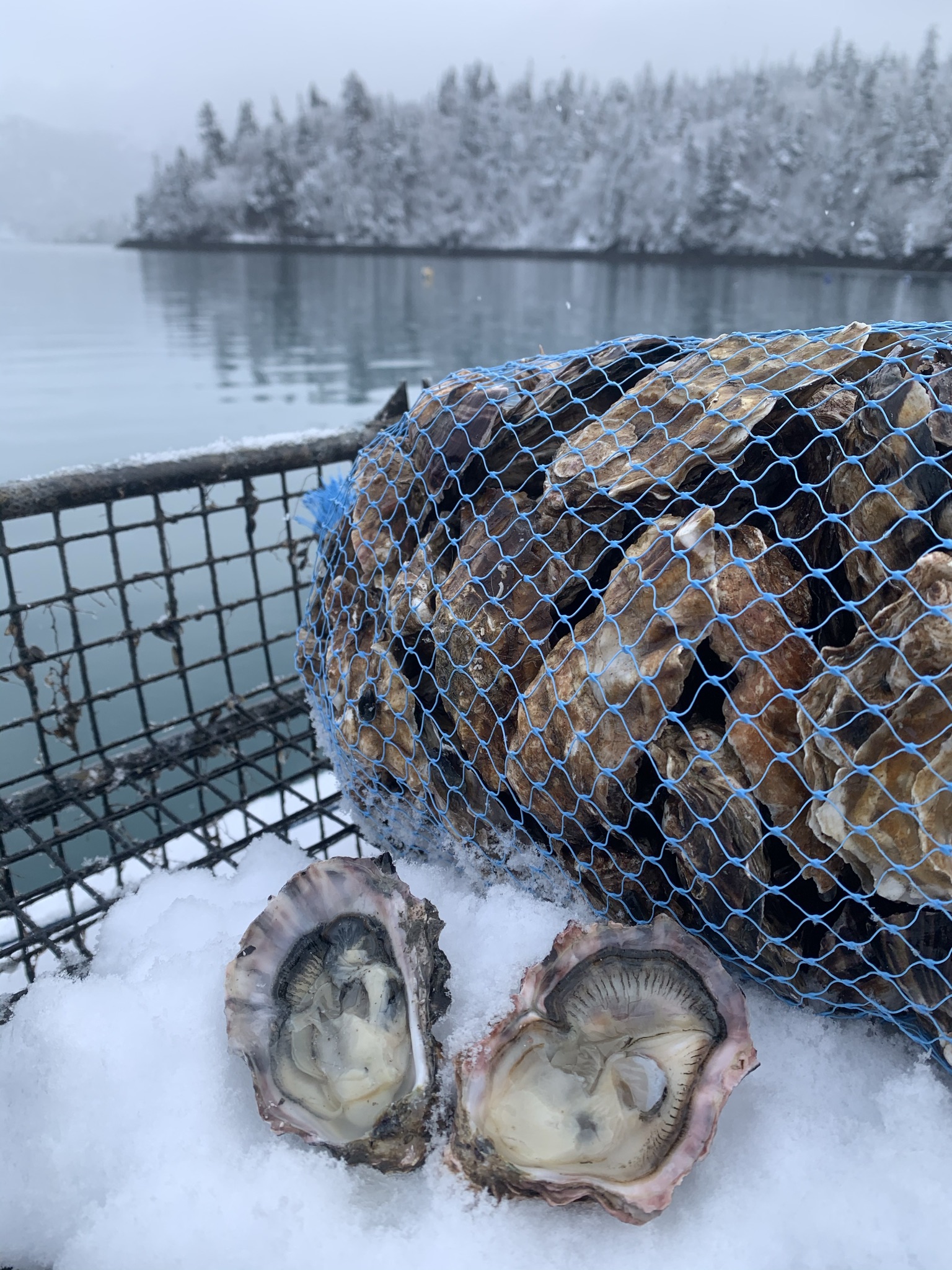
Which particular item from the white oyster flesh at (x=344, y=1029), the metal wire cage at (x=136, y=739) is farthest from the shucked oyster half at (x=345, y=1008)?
the metal wire cage at (x=136, y=739)

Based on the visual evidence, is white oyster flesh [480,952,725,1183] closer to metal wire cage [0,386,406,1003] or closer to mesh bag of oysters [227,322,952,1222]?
mesh bag of oysters [227,322,952,1222]

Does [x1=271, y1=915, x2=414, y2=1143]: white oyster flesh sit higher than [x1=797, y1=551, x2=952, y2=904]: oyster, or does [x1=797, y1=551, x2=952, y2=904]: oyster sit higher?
[x1=797, y1=551, x2=952, y2=904]: oyster

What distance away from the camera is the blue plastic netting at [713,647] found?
43.7 inches

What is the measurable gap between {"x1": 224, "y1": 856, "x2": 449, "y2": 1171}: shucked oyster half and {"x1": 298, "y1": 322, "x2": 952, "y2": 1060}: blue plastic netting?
0.97ft

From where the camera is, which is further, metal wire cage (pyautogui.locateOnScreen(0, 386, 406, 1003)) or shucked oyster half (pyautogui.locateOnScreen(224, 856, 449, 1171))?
metal wire cage (pyautogui.locateOnScreen(0, 386, 406, 1003))

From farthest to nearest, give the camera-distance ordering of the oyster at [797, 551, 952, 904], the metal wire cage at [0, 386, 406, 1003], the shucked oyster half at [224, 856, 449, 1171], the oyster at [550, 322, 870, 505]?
the metal wire cage at [0, 386, 406, 1003] < the oyster at [550, 322, 870, 505] < the shucked oyster half at [224, 856, 449, 1171] < the oyster at [797, 551, 952, 904]

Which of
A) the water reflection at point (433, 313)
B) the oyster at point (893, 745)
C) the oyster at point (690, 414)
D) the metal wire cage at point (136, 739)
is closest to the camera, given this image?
the oyster at point (893, 745)

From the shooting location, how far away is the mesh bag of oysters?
1106mm

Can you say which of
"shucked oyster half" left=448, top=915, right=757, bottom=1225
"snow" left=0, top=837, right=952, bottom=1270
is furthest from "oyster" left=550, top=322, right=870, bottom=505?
"snow" left=0, top=837, right=952, bottom=1270

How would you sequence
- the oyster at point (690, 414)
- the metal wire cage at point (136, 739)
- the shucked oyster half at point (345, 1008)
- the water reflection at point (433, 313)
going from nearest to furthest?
the shucked oyster half at point (345, 1008), the oyster at point (690, 414), the metal wire cage at point (136, 739), the water reflection at point (433, 313)

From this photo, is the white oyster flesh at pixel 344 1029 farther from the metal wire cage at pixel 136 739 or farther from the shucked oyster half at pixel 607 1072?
the metal wire cage at pixel 136 739

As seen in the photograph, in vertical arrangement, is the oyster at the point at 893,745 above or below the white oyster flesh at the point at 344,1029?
above

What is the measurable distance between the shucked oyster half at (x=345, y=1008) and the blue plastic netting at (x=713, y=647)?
0.29 m

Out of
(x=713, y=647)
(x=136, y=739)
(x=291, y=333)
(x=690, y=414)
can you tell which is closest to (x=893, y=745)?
(x=713, y=647)
